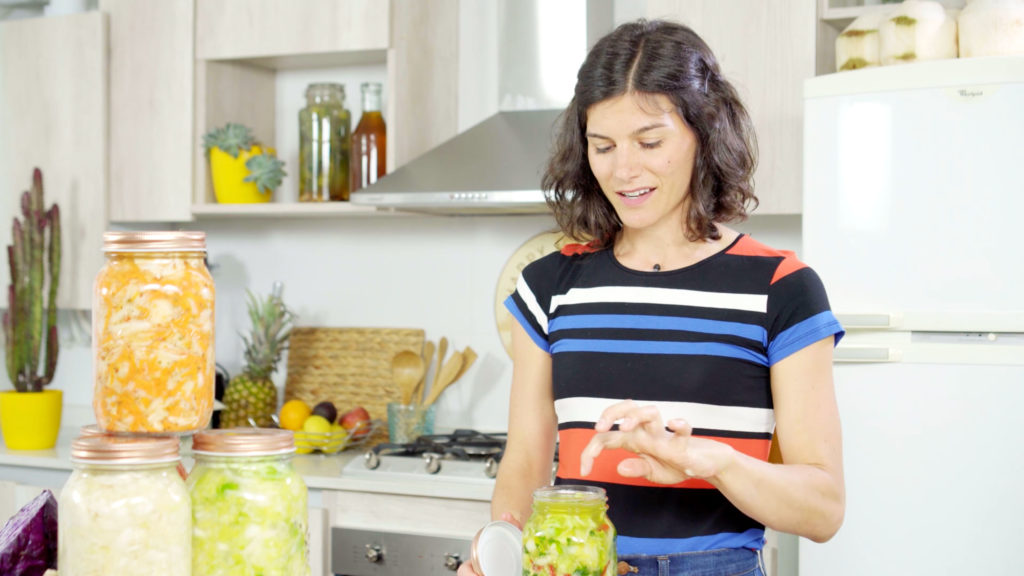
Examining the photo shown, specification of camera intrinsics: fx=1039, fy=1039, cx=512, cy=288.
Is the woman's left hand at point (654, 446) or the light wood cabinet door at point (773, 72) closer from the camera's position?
the woman's left hand at point (654, 446)

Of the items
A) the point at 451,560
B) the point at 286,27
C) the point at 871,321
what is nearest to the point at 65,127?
the point at 286,27

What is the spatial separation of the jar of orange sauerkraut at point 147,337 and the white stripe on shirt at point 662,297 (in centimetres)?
56

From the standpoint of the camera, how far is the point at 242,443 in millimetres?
816

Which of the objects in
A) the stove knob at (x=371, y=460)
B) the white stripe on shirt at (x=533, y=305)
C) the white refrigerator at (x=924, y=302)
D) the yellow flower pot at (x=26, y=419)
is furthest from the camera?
the yellow flower pot at (x=26, y=419)

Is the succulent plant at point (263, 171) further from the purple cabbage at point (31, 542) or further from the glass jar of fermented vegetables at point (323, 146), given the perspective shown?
the purple cabbage at point (31, 542)

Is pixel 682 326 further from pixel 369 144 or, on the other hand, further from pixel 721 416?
pixel 369 144

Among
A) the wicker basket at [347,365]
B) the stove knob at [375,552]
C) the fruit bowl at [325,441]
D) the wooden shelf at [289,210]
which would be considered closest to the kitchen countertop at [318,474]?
the fruit bowl at [325,441]

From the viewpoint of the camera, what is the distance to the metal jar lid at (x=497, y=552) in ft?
3.18

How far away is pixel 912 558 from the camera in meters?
2.00

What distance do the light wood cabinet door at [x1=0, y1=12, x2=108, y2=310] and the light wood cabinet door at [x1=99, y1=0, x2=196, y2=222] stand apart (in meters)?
0.04

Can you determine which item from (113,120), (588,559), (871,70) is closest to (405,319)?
(113,120)

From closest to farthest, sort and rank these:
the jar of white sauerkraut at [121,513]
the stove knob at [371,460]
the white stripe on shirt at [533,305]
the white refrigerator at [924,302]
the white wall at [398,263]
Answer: the jar of white sauerkraut at [121,513] < the white stripe on shirt at [533,305] < the white refrigerator at [924,302] < the stove knob at [371,460] < the white wall at [398,263]

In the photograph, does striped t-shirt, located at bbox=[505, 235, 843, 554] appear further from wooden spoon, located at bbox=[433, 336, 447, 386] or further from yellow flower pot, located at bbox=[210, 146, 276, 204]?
yellow flower pot, located at bbox=[210, 146, 276, 204]

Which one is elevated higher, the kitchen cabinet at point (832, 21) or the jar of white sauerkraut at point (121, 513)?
the kitchen cabinet at point (832, 21)
